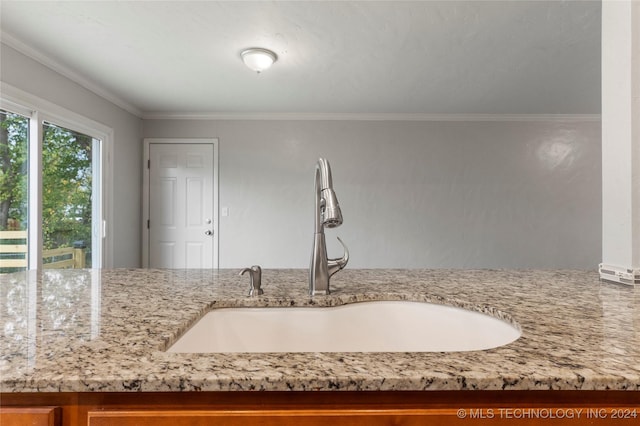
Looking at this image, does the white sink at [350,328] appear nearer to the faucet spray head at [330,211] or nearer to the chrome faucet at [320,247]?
the chrome faucet at [320,247]

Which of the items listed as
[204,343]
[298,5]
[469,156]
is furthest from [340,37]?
[469,156]

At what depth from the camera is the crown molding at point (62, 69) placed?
2340mm

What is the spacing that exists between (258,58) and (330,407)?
255cm

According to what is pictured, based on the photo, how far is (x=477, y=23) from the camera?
2.16 metres

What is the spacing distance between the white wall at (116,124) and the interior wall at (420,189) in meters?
0.45

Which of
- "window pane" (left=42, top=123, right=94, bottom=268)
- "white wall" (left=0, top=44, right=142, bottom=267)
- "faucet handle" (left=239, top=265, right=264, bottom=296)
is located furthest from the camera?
"window pane" (left=42, top=123, right=94, bottom=268)

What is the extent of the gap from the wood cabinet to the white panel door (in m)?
3.91

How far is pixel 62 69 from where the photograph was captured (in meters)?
2.80

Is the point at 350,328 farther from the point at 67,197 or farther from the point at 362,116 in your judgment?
the point at 362,116

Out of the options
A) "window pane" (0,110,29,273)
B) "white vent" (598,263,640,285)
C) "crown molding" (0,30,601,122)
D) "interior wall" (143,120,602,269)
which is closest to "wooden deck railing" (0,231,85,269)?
"window pane" (0,110,29,273)

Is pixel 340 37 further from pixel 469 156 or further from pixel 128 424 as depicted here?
pixel 469 156

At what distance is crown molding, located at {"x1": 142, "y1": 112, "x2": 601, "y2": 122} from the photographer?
166 inches

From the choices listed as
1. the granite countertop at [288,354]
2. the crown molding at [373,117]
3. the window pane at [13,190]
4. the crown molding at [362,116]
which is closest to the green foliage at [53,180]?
the window pane at [13,190]

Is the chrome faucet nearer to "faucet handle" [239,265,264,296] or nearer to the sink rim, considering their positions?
the sink rim
